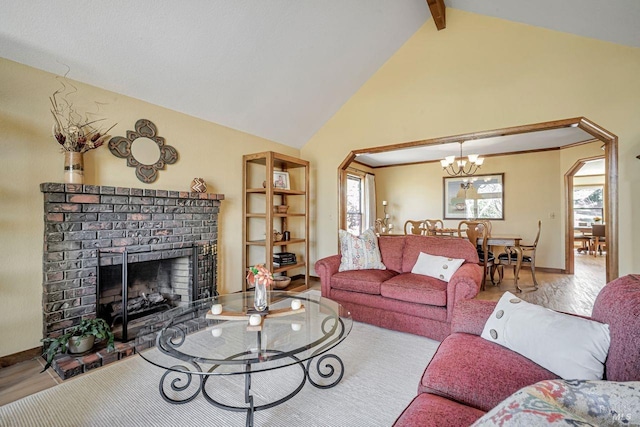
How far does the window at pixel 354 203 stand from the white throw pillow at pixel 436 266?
356 centimetres

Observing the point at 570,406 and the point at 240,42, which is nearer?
the point at 570,406

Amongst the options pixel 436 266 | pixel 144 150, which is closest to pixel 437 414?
pixel 436 266

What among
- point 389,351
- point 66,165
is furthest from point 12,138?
point 389,351

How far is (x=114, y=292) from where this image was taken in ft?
8.86

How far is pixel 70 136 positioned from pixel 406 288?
3.14m

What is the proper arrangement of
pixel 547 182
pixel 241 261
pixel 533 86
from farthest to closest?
pixel 547 182 < pixel 241 261 < pixel 533 86

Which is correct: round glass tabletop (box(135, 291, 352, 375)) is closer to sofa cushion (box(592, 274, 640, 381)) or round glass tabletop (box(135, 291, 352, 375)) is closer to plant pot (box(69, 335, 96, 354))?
plant pot (box(69, 335, 96, 354))

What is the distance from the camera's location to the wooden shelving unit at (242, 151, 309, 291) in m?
3.74

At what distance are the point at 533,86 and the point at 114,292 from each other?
4947 mm

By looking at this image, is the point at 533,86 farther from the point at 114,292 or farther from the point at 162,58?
the point at 114,292

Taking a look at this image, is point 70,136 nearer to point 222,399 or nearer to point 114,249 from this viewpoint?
point 114,249

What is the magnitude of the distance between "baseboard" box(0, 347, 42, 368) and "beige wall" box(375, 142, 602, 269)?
679 cm

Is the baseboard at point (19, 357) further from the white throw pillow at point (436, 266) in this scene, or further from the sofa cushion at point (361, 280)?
the white throw pillow at point (436, 266)

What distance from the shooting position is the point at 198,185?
3189mm
